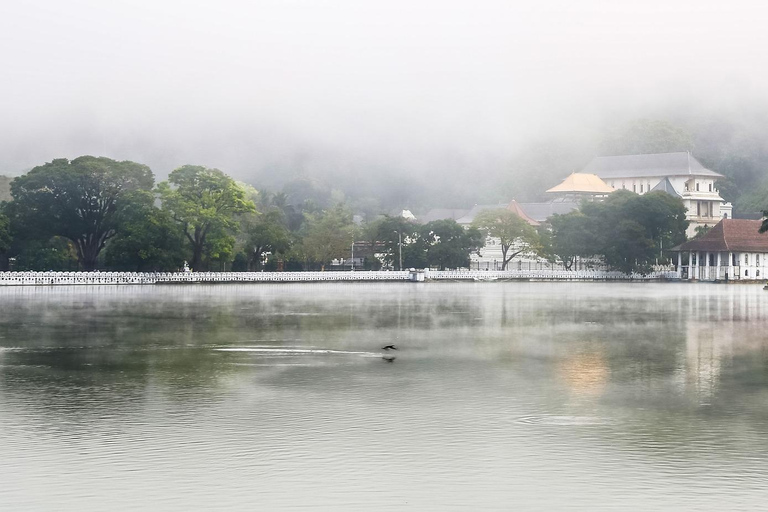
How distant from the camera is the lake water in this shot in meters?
10.8

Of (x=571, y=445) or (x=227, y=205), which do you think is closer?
(x=571, y=445)

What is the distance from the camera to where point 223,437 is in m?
13.6

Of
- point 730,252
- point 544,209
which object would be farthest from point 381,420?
point 544,209

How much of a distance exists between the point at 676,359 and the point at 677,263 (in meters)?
82.2

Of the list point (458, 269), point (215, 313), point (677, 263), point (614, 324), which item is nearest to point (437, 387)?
point (614, 324)

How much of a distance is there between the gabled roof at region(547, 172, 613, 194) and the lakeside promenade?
54.7m

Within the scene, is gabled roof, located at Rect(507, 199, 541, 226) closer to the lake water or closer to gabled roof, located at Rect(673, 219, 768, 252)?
gabled roof, located at Rect(673, 219, 768, 252)

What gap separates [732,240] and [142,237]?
52902 mm

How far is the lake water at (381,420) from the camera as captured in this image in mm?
10828

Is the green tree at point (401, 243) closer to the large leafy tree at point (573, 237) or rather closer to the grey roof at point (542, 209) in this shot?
the large leafy tree at point (573, 237)

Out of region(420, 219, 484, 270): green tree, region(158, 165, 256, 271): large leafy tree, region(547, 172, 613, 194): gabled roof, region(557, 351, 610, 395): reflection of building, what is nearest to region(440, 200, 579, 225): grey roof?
region(547, 172, 613, 194): gabled roof

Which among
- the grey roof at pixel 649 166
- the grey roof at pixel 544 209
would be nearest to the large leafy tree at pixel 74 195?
the grey roof at pixel 544 209

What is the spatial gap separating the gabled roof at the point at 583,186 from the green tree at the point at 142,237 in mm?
87707

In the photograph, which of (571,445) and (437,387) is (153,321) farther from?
(571,445)
